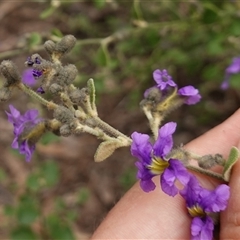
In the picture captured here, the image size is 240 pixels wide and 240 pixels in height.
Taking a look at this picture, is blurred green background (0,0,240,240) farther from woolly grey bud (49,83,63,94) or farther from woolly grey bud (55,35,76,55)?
woolly grey bud (49,83,63,94)

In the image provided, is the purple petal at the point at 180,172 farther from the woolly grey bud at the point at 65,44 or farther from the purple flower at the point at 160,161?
the woolly grey bud at the point at 65,44

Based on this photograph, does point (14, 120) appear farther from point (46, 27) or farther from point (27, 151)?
point (46, 27)

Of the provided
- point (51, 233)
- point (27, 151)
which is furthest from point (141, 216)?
point (51, 233)


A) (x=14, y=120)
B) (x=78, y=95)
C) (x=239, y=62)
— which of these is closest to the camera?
(x=78, y=95)

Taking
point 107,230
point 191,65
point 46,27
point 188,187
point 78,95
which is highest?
point 78,95

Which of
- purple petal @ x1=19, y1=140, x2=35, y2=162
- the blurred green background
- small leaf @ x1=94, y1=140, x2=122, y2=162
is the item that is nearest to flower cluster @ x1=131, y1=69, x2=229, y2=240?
small leaf @ x1=94, y1=140, x2=122, y2=162

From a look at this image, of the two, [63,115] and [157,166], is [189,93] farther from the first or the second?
[63,115]

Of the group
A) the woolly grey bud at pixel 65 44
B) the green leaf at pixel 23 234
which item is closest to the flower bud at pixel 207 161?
the woolly grey bud at pixel 65 44
